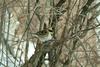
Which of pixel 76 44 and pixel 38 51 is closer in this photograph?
pixel 38 51

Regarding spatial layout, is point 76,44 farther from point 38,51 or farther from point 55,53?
point 38,51

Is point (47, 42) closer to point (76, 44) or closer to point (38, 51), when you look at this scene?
point (38, 51)

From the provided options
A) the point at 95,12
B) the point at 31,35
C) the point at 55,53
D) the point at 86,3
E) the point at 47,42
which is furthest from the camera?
the point at 95,12

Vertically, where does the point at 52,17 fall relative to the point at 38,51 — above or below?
above

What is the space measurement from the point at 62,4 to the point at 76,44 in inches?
18.9

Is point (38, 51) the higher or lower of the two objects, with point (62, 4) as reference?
lower

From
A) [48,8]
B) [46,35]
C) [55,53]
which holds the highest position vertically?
[48,8]

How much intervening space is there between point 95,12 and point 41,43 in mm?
1158

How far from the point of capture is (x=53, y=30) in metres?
3.27

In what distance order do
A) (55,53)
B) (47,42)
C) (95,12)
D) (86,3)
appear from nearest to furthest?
Result: (47,42) < (55,53) < (86,3) < (95,12)

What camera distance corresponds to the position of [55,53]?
3.26 metres

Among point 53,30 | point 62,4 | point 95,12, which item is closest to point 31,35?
point 53,30

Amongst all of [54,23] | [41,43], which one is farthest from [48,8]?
[41,43]

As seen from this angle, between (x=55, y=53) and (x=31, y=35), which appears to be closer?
(x=31, y=35)
